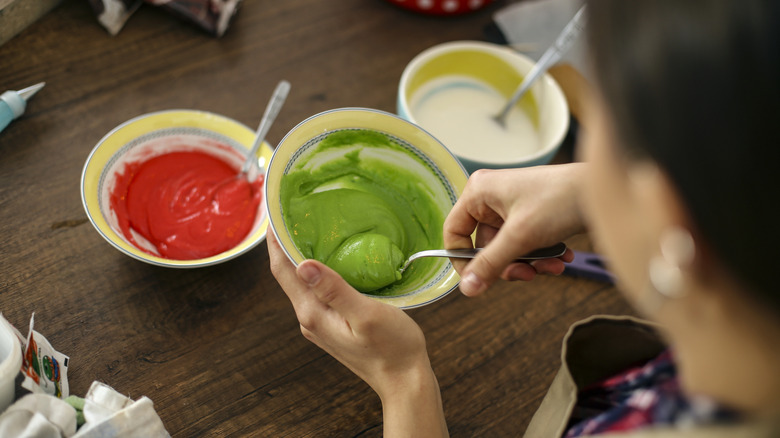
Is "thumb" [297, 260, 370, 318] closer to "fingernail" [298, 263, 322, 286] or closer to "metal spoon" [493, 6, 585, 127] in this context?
"fingernail" [298, 263, 322, 286]

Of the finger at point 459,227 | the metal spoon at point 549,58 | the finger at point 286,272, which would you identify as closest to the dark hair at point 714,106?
the finger at point 459,227

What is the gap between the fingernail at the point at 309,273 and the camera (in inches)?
33.4

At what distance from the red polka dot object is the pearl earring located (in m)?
Result: 1.37

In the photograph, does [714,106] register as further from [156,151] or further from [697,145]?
[156,151]

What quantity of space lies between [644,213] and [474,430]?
0.73 meters

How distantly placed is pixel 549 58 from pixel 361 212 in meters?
0.70

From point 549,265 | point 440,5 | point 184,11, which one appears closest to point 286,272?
point 549,265

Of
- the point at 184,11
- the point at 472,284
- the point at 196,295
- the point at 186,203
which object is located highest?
the point at 184,11

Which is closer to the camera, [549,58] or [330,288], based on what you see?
[330,288]

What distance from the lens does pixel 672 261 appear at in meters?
0.50

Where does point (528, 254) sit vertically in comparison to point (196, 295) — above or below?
above

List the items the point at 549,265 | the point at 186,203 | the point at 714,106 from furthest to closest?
the point at 186,203, the point at 549,265, the point at 714,106

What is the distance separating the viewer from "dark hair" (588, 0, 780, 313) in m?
0.39

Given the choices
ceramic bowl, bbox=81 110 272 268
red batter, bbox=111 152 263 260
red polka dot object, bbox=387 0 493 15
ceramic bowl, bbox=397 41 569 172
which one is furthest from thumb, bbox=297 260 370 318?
red polka dot object, bbox=387 0 493 15
